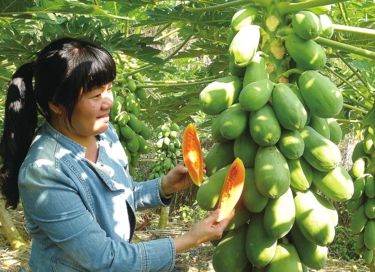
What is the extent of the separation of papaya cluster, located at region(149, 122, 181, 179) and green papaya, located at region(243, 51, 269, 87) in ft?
12.9

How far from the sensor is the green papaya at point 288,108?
1.61 meters

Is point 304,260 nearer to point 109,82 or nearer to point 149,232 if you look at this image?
point 109,82

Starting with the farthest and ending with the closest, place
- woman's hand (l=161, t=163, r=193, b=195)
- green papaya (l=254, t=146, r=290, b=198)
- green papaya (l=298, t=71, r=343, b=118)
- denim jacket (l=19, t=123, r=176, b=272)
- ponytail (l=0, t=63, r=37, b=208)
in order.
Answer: woman's hand (l=161, t=163, r=193, b=195), ponytail (l=0, t=63, r=37, b=208), denim jacket (l=19, t=123, r=176, b=272), green papaya (l=298, t=71, r=343, b=118), green papaya (l=254, t=146, r=290, b=198)

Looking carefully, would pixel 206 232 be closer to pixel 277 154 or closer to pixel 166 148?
pixel 277 154

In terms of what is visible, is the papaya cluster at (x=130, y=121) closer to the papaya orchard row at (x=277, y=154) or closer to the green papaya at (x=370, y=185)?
the green papaya at (x=370, y=185)

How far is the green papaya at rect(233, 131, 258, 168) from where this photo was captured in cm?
170

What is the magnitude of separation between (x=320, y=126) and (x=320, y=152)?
150 millimetres

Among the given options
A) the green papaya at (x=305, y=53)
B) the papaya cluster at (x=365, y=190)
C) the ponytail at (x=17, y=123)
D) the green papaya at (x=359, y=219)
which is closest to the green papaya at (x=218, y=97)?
the green papaya at (x=305, y=53)

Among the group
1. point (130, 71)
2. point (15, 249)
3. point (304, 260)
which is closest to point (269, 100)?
point (304, 260)

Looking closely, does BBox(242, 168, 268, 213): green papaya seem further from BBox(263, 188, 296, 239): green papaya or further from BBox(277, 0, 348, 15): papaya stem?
BBox(277, 0, 348, 15): papaya stem

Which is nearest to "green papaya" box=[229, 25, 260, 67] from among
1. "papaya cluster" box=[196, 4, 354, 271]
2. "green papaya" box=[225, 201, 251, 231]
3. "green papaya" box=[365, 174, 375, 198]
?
"papaya cluster" box=[196, 4, 354, 271]

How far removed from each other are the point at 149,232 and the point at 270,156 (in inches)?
164

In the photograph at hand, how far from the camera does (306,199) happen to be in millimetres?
1680

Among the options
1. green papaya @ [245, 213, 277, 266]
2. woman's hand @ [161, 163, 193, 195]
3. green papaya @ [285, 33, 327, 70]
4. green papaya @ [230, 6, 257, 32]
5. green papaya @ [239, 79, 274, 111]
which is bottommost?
woman's hand @ [161, 163, 193, 195]
